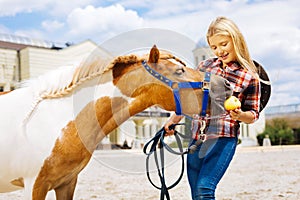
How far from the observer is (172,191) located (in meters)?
8.16

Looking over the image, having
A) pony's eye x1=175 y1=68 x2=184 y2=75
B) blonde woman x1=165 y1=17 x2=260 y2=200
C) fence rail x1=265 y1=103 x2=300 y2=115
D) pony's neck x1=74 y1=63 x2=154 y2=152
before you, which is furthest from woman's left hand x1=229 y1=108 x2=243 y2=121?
fence rail x1=265 y1=103 x2=300 y2=115

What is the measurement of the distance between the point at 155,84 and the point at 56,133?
83 cm

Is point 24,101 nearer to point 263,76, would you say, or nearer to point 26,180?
point 26,180

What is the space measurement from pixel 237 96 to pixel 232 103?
28 cm

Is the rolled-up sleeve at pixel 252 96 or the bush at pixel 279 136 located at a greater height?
the rolled-up sleeve at pixel 252 96

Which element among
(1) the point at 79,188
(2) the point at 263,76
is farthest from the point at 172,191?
(2) the point at 263,76

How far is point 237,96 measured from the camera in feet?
10.6

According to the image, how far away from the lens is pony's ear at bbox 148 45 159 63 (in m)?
3.09

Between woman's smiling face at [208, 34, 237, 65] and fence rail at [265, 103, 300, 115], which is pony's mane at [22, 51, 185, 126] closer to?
woman's smiling face at [208, 34, 237, 65]

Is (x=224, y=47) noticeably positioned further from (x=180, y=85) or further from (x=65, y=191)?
(x=65, y=191)

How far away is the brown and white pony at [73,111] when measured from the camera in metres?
3.15

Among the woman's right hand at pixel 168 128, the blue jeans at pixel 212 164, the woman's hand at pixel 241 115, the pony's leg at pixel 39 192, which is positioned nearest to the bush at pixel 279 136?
the woman's right hand at pixel 168 128

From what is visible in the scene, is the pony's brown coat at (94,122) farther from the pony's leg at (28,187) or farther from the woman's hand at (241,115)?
the woman's hand at (241,115)

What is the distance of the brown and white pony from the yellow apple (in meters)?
0.13
